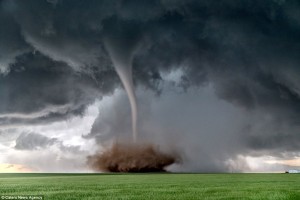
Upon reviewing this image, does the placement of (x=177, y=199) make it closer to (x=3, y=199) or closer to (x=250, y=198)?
(x=250, y=198)

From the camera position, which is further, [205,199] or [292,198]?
[292,198]

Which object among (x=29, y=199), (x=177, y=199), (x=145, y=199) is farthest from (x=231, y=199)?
(x=29, y=199)

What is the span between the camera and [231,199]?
30078mm

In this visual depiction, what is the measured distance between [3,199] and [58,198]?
4288 millimetres

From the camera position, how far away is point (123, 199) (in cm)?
2919

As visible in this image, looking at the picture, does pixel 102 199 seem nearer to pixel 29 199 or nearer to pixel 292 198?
pixel 29 199

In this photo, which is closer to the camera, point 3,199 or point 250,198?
point 3,199

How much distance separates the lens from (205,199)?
29719 millimetres

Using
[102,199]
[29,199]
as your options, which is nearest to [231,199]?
[102,199]

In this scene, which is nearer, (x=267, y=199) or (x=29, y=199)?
(x=29, y=199)

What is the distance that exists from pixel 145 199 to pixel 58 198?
24.1 feet

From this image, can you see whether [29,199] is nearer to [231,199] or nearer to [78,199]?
[78,199]

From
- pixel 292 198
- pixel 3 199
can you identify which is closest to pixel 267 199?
pixel 292 198

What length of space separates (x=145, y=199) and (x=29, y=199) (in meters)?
9.33
